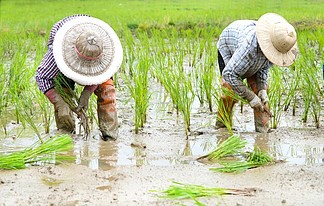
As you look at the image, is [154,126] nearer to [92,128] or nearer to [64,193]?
[92,128]

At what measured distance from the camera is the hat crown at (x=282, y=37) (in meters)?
3.93

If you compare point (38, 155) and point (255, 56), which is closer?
point (38, 155)

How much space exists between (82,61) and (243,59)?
3.36 feet

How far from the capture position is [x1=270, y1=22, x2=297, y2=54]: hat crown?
393 centimetres

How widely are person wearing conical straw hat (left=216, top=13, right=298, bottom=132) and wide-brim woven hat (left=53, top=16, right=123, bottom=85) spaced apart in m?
0.79

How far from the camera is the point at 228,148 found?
3.67 meters

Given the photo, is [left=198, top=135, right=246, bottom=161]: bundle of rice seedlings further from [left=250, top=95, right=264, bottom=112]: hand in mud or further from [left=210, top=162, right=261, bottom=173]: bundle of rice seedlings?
[left=250, top=95, right=264, bottom=112]: hand in mud

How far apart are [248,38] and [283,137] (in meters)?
0.75

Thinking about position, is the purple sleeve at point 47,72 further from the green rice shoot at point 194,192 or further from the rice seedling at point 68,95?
the green rice shoot at point 194,192

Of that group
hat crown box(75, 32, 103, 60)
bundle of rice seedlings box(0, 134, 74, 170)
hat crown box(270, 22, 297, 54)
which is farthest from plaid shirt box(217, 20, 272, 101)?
bundle of rice seedlings box(0, 134, 74, 170)

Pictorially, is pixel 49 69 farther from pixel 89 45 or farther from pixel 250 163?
pixel 250 163

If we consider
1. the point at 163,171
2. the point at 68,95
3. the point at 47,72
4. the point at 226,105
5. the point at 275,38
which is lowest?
the point at 163,171

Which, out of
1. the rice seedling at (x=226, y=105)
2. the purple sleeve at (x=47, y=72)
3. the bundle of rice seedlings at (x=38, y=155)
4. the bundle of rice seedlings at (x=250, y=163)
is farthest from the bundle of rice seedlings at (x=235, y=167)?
the purple sleeve at (x=47, y=72)

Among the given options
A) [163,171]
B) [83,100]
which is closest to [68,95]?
[83,100]
